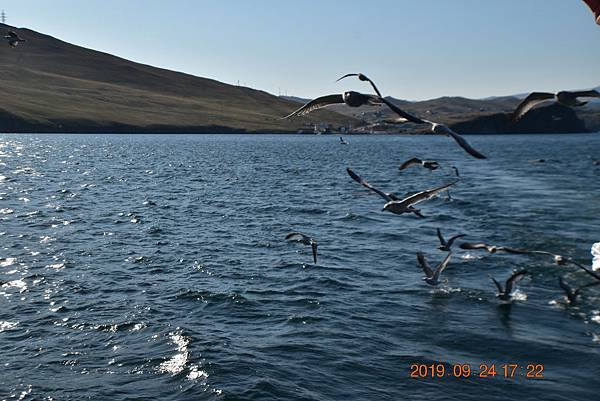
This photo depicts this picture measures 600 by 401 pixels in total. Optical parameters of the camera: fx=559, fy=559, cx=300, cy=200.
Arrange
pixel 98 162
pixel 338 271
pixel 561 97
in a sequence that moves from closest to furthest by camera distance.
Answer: pixel 561 97 < pixel 338 271 < pixel 98 162

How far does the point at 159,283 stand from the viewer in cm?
2377

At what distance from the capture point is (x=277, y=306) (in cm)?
2125

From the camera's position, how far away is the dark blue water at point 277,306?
1529 cm

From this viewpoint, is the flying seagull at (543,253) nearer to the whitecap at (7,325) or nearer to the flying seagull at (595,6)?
the flying seagull at (595,6)

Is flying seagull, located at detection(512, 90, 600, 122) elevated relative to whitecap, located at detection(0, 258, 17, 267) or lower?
elevated

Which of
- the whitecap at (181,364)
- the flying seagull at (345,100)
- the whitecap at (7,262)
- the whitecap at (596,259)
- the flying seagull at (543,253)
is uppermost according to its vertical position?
the flying seagull at (345,100)

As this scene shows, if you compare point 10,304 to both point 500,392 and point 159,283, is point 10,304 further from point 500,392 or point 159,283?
point 500,392

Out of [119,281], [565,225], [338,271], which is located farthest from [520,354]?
[565,225]

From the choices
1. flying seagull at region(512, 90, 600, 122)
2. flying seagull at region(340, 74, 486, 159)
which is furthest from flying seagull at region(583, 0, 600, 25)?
flying seagull at region(512, 90, 600, 122)

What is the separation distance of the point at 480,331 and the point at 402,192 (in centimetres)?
4029

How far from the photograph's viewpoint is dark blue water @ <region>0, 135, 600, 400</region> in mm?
15289

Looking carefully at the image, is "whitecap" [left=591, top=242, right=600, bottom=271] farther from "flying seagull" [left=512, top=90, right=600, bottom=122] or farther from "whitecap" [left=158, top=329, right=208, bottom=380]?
"whitecap" [left=158, top=329, right=208, bottom=380]
